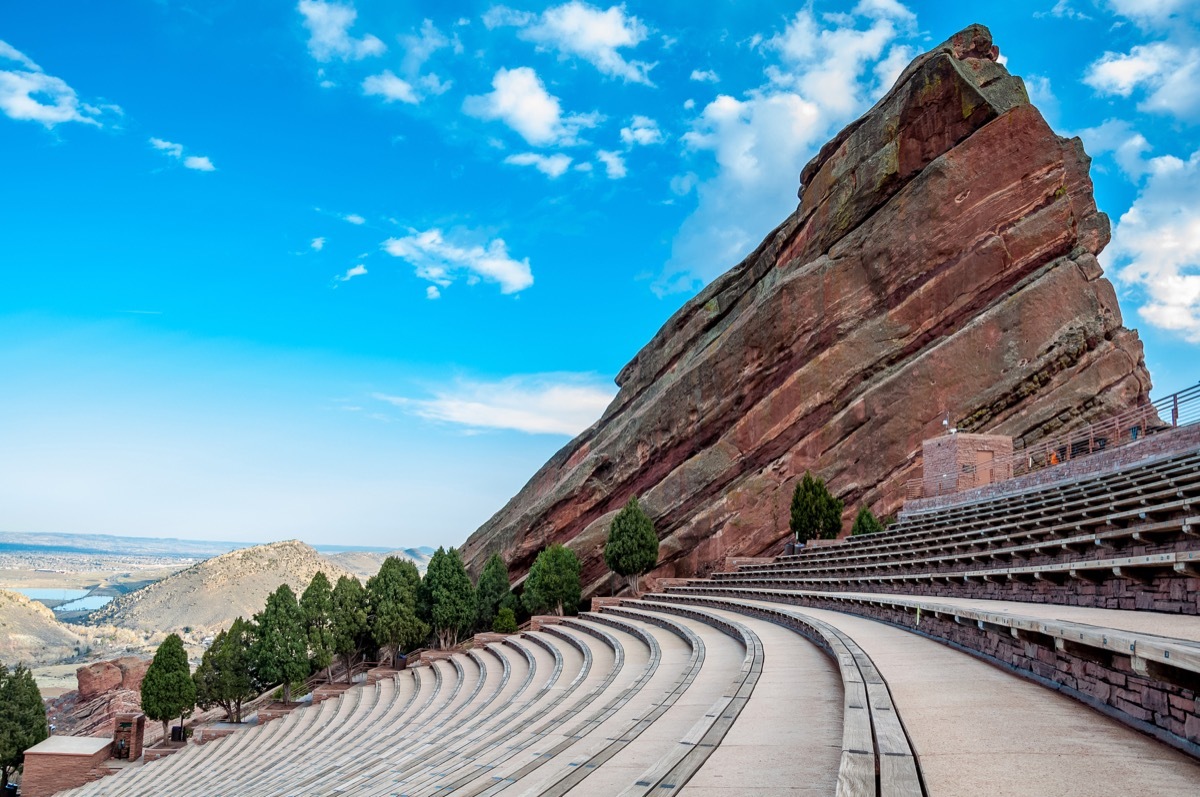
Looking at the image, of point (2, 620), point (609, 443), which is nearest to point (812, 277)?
point (609, 443)

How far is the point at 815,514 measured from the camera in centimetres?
3089

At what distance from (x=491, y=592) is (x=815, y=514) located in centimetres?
1596

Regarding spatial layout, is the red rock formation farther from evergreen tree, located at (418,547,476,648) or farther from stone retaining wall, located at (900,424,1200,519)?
stone retaining wall, located at (900,424,1200,519)

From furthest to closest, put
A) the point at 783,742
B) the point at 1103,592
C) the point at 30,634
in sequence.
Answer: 1. the point at 30,634
2. the point at 1103,592
3. the point at 783,742

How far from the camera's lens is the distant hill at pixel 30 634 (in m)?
94.2

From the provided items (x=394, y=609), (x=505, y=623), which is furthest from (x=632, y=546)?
(x=394, y=609)

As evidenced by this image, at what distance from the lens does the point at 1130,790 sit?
147 inches

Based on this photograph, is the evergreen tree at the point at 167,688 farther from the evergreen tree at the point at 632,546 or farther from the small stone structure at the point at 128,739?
the evergreen tree at the point at 632,546

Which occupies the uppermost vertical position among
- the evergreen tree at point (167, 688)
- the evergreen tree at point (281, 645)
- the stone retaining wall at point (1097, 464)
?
the stone retaining wall at point (1097, 464)

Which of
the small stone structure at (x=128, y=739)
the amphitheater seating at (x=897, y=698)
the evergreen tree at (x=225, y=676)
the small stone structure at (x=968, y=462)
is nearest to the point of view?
the amphitheater seating at (x=897, y=698)

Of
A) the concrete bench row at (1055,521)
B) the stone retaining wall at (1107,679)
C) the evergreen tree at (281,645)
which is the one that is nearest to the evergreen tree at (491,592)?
the evergreen tree at (281,645)

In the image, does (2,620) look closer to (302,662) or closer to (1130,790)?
(302,662)

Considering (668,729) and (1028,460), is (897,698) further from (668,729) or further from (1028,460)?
(1028,460)

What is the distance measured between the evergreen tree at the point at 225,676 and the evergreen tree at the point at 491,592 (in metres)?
10.0
